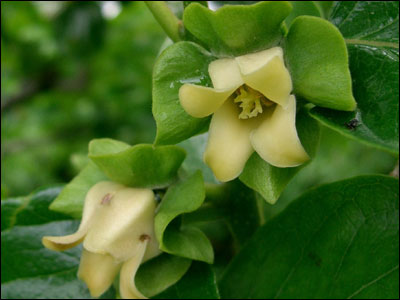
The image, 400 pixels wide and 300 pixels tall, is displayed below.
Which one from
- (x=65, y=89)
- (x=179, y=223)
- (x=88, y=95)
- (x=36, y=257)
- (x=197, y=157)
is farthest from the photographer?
(x=65, y=89)

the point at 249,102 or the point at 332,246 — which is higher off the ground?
the point at 249,102

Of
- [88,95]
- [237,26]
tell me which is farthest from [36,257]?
[88,95]

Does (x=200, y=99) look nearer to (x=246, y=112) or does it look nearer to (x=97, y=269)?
(x=246, y=112)

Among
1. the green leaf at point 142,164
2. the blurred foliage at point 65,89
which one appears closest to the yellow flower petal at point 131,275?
the green leaf at point 142,164

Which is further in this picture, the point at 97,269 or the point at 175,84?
the point at 97,269

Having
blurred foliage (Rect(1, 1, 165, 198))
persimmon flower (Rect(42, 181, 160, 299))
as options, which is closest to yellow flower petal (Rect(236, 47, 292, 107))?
persimmon flower (Rect(42, 181, 160, 299))

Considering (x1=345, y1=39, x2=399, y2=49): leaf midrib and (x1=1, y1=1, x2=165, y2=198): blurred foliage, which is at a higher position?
(x1=345, y1=39, x2=399, y2=49): leaf midrib

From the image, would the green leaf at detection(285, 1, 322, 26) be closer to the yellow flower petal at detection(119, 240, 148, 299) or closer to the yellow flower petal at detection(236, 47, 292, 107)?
the yellow flower petal at detection(236, 47, 292, 107)
